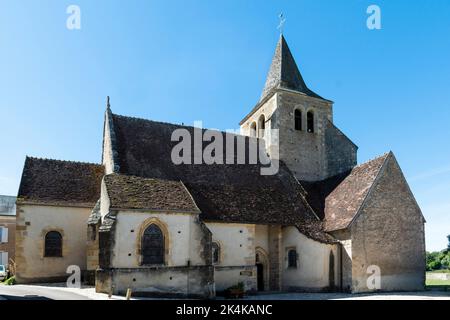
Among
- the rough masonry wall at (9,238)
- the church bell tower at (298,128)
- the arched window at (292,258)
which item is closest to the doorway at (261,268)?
the arched window at (292,258)

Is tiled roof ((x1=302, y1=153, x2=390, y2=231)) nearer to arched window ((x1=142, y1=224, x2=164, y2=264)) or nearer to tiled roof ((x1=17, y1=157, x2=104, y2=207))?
arched window ((x1=142, y1=224, x2=164, y2=264))

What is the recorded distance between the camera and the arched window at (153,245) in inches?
632

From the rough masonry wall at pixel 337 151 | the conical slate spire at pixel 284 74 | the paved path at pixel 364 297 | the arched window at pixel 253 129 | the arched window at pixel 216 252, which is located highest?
the conical slate spire at pixel 284 74

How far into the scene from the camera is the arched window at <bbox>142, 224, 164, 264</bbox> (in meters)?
16.0

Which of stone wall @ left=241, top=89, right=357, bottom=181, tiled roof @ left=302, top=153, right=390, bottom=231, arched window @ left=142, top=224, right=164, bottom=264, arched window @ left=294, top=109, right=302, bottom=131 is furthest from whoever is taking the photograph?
arched window @ left=294, top=109, right=302, bottom=131

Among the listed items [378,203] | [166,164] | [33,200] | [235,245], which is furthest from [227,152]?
[33,200]

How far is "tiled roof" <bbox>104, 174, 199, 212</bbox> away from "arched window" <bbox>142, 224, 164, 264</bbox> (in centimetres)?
98

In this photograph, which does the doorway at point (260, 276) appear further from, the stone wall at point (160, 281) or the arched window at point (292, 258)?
the stone wall at point (160, 281)

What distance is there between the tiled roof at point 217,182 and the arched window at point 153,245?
8.76 feet

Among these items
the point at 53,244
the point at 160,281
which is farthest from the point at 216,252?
the point at 53,244

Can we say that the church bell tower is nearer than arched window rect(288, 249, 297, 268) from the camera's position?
No

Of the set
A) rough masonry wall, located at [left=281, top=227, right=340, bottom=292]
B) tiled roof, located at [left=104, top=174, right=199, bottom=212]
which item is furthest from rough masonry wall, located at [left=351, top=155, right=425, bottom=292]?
tiled roof, located at [left=104, top=174, right=199, bottom=212]

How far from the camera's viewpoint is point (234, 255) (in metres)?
19.1
